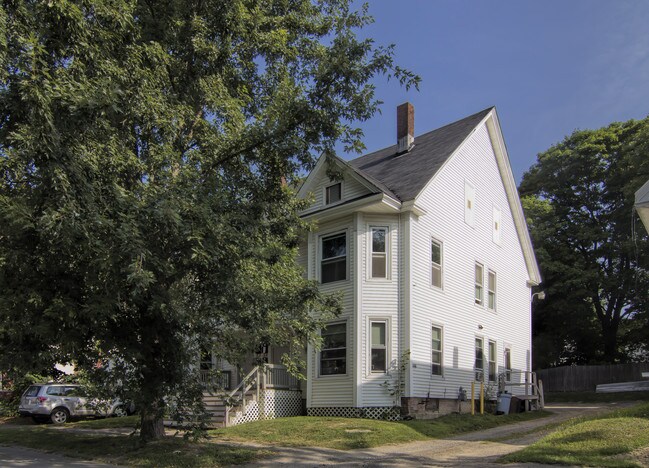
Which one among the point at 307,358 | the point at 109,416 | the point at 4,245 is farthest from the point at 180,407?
the point at 109,416

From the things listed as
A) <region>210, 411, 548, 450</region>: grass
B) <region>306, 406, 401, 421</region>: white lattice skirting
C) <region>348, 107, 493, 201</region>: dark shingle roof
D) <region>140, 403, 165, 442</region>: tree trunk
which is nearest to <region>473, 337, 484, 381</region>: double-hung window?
<region>210, 411, 548, 450</region>: grass

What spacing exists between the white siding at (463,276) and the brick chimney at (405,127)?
94.5 inches

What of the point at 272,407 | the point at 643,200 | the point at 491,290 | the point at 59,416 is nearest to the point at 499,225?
the point at 491,290

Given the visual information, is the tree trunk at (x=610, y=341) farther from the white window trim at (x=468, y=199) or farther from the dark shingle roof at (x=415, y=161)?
the dark shingle roof at (x=415, y=161)

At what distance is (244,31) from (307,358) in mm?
10383

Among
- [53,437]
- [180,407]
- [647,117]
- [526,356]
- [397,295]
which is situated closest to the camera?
[180,407]

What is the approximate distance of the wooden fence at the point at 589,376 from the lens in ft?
104

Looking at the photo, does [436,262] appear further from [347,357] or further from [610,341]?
[610,341]

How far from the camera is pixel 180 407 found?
10062 mm

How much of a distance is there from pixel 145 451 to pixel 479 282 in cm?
1440

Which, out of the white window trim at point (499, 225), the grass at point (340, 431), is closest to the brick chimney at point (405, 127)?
the white window trim at point (499, 225)

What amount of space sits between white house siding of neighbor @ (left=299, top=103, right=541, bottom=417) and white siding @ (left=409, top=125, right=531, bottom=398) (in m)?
0.06

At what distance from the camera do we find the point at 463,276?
20594 millimetres

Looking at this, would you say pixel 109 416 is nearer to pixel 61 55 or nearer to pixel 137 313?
pixel 137 313
